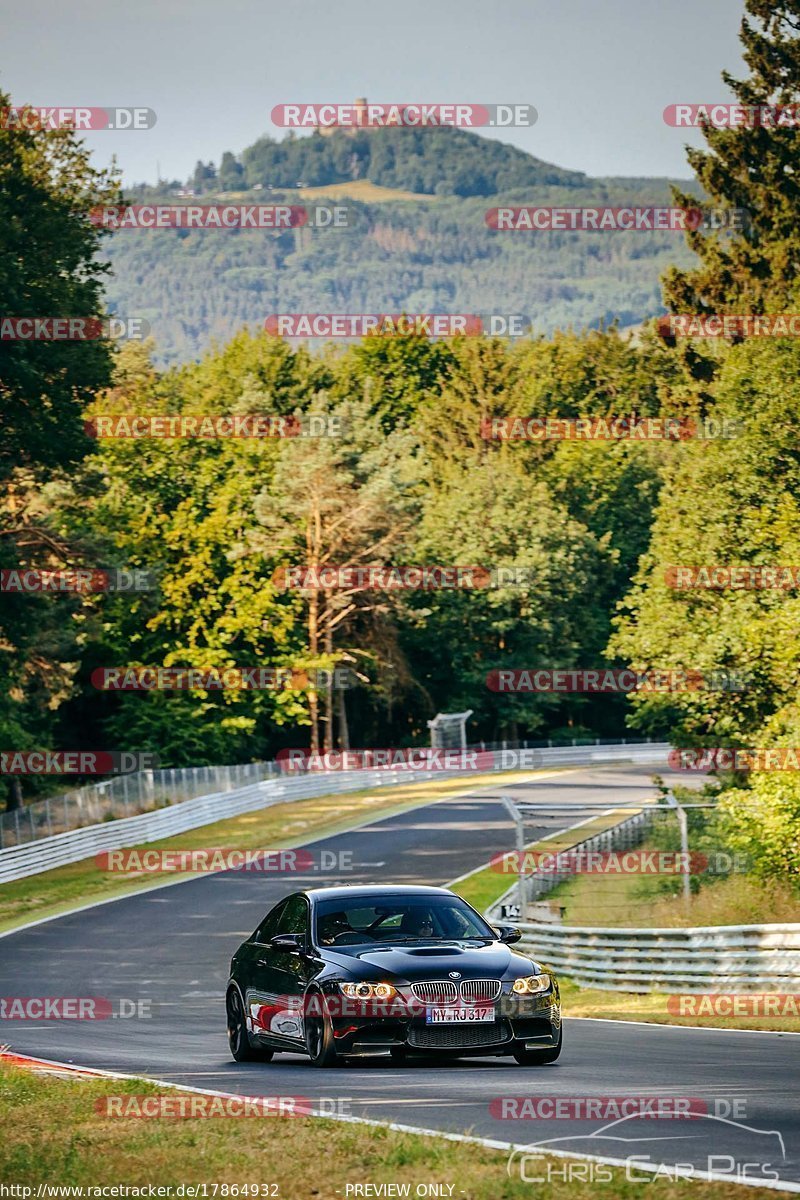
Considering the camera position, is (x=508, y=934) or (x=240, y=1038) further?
(x=240, y=1038)

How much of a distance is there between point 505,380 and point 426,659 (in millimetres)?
23347

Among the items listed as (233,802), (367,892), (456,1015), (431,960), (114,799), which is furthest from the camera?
(233,802)

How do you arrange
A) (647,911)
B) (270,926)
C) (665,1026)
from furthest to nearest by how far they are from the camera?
(647,911) → (665,1026) → (270,926)

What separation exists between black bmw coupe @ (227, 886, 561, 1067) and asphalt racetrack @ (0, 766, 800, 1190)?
229 millimetres

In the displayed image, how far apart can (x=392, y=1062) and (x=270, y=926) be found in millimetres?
1938

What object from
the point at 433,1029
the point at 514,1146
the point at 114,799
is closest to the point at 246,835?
the point at 114,799

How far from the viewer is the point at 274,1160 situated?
27.0ft

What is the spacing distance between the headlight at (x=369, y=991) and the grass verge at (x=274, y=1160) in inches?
107

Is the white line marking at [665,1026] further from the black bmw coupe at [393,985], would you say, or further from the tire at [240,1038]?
the tire at [240,1038]

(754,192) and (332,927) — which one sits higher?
(754,192)

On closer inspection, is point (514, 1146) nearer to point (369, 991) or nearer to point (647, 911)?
point (369, 991)

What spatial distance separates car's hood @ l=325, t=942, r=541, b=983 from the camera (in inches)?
487

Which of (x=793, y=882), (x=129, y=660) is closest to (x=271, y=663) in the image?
(x=129, y=660)

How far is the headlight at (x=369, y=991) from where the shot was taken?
40.3ft
